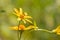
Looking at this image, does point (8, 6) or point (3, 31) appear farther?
point (8, 6)

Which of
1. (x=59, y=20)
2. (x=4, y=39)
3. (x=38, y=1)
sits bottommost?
(x=4, y=39)

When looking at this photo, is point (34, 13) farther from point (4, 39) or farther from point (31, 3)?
point (4, 39)

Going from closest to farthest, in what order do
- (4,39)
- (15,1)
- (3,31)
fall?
(4,39) → (3,31) → (15,1)

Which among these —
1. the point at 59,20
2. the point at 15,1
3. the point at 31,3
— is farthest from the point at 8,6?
the point at 59,20

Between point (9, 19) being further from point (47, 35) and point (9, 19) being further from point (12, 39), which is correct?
point (47, 35)

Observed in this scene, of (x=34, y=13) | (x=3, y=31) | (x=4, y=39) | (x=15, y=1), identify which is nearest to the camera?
(x=4, y=39)

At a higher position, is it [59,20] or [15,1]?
[15,1]
